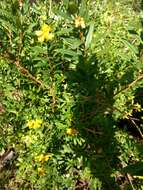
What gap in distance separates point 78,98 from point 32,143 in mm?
452

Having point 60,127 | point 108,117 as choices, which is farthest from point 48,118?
point 108,117

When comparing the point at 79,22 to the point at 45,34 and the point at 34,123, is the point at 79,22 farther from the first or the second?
the point at 34,123

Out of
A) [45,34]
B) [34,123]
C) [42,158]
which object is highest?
[45,34]

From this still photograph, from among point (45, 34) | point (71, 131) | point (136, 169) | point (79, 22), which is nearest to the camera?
point (136, 169)

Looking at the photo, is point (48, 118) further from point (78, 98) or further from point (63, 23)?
point (63, 23)

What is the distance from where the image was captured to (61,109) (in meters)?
2.78

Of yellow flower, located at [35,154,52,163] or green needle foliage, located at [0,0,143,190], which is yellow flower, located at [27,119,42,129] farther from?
yellow flower, located at [35,154,52,163]

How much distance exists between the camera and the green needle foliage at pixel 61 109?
258 cm

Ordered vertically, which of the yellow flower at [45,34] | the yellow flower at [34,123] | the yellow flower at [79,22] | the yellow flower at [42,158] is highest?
the yellow flower at [45,34]

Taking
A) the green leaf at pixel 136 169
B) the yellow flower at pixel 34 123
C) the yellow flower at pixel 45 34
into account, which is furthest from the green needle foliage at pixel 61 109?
the green leaf at pixel 136 169

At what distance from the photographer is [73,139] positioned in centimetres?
277

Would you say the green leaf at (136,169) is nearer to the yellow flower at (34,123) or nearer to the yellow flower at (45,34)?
the yellow flower at (45,34)

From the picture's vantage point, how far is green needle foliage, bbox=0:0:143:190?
8.45 feet

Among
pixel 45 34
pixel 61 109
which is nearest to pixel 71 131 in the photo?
pixel 61 109
